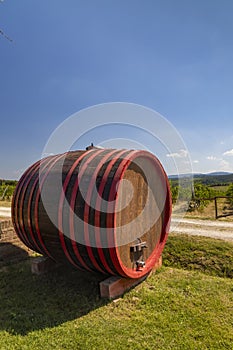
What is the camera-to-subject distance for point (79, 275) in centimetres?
524

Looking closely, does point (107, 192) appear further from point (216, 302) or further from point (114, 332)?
point (216, 302)

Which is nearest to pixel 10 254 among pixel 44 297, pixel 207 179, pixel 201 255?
pixel 44 297

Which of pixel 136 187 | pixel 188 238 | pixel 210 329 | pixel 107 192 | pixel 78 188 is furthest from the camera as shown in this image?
pixel 188 238

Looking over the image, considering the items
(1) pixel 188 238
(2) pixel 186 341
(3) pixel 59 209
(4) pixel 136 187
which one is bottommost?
(2) pixel 186 341

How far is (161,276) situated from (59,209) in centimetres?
251

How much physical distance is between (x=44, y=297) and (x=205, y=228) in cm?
592

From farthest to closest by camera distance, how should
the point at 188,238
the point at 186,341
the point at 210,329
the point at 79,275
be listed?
the point at 188,238 < the point at 79,275 < the point at 210,329 < the point at 186,341

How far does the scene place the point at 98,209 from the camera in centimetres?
382

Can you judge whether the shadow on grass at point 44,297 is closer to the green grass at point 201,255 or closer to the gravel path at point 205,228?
the green grass at point 201,255

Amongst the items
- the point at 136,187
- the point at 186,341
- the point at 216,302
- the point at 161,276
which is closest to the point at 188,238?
the point at 161,276

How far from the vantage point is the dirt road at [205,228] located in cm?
773

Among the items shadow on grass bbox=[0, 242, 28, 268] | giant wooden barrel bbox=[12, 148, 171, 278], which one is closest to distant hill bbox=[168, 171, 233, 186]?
giant wooden barrel bbox=[12, 148, 171, 278]

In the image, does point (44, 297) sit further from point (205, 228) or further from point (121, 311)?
Result: point (205, 228)

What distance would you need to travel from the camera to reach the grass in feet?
11.0
